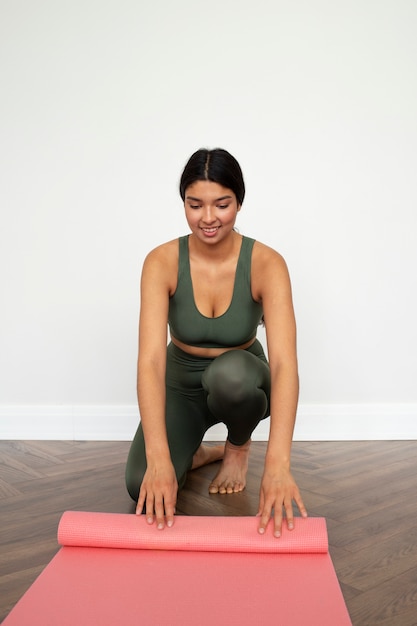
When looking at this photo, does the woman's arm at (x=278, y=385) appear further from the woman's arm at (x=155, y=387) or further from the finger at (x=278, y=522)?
the woman's arm at (x=155, y=387)

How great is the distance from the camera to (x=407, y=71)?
2.79 meters

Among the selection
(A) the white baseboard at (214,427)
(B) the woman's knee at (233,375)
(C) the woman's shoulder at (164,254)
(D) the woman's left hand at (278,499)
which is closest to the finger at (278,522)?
(D) the woman's left hand at (278,499)

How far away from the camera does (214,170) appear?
1.64 m

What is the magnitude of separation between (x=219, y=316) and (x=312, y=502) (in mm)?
642

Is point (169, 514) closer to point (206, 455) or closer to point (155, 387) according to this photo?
point (155, 387)

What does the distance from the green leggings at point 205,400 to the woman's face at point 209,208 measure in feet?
1.26

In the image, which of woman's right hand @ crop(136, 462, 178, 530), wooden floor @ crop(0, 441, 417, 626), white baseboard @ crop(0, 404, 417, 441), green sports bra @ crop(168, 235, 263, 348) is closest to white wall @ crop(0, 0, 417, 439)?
white baseboard @ crop(0, 404, 417, 441)

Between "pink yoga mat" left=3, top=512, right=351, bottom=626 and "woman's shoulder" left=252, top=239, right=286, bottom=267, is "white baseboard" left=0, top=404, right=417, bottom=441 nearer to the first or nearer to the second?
"woman's shoulder" left=252, top=239, right=286, bottom=267

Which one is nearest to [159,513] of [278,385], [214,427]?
[278,385]

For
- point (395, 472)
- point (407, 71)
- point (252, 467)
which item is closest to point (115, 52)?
point (407, 71)

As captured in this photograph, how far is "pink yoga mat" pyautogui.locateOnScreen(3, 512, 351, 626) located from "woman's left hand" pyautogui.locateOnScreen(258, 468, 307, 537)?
3cm

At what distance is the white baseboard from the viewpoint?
284 cm

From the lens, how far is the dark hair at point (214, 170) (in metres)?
1.64

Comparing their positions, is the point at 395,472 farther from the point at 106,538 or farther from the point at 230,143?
the point at 230,143
